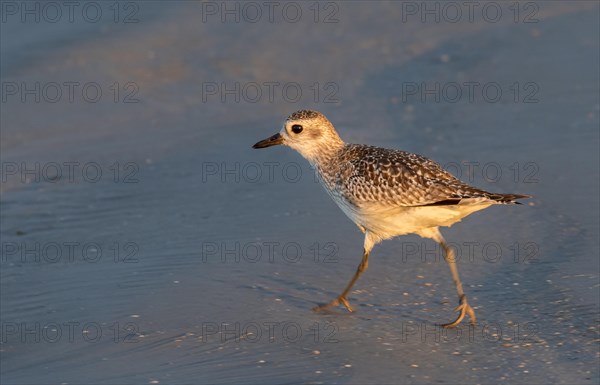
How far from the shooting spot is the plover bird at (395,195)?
7570 millimetres

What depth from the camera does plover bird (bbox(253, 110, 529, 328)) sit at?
7.57m

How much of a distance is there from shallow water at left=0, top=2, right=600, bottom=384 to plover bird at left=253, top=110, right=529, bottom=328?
16.7 inches

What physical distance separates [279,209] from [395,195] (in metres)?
2.18

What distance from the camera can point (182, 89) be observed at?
41.8ft

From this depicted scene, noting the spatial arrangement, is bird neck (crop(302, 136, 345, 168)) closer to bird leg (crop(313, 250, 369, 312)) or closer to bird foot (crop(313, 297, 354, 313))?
bird leg (crop(313, 250, 369, 312))

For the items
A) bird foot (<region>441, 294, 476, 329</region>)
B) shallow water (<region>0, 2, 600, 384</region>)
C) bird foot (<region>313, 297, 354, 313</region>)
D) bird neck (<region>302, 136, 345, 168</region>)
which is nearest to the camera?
shallow water (<region>0, 2, 600, 384</region>)

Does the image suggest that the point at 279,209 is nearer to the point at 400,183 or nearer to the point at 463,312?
the point at 400,183

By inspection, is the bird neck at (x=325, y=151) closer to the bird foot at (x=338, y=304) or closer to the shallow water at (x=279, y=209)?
the shallow water at (x=279, y=209)

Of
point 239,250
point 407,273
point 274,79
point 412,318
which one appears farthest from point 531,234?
point 274,79

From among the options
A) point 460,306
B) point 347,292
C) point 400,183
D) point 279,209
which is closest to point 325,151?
point 400,183

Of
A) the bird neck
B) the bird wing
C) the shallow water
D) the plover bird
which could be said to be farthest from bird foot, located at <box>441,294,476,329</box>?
the bird neck

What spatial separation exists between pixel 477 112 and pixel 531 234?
2.96 metres

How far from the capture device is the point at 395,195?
777cm

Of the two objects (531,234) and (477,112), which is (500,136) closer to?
(477,112)
